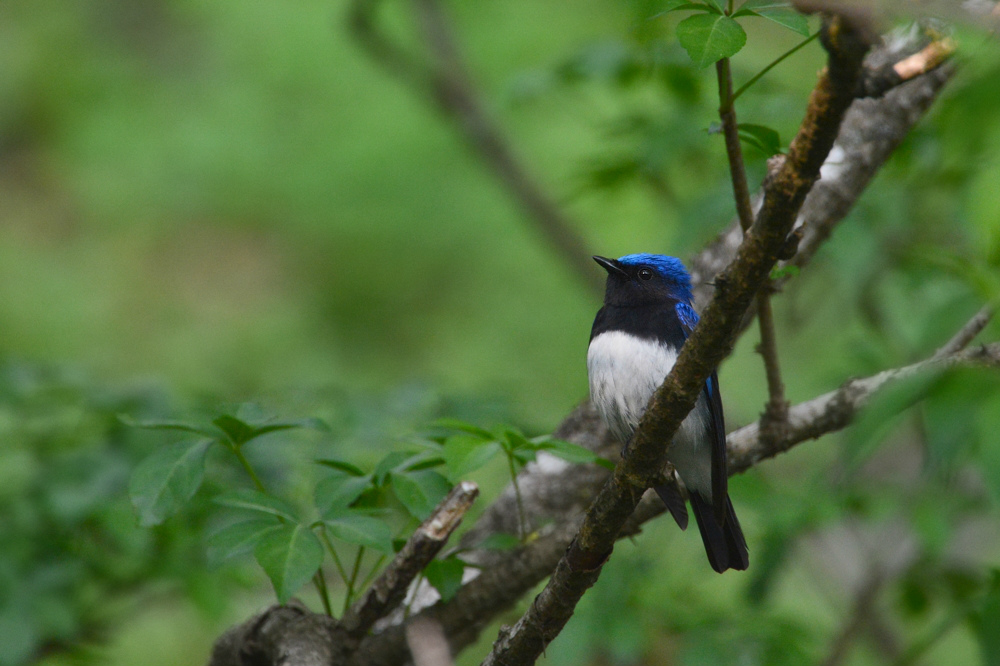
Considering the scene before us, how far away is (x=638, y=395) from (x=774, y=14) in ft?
4.47

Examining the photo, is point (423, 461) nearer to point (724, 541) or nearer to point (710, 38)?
point (724, 541)

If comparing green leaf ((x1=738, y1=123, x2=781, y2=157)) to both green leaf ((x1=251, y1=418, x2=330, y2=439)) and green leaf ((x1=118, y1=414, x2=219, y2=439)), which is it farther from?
green leaf ((x1=118, y1=414, x2=219, y2=439))

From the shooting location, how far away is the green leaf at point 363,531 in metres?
2.09

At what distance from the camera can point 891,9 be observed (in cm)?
109

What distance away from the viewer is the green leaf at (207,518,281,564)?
211 centimetres

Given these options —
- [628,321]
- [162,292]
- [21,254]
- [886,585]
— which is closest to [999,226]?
[628,321]

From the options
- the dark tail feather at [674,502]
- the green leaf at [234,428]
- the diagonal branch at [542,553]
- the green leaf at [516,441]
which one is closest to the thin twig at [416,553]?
the green leaf at [516,441]

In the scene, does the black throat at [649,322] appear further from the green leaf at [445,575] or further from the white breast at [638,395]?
the green leaf at [445,575]

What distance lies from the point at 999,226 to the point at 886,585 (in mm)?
2079

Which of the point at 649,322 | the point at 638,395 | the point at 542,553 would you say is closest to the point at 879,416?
the point at 542,553

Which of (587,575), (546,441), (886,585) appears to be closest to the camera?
(587,575)

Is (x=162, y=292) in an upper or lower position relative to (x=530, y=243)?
upper

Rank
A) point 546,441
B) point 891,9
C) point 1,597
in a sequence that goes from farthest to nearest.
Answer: point 1,597 → point 546,441 → point 891,9

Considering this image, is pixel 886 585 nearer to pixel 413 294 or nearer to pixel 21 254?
pixel 413 294
